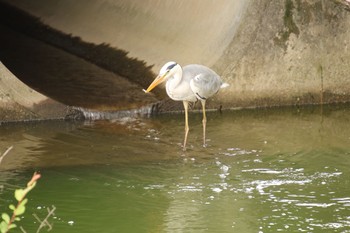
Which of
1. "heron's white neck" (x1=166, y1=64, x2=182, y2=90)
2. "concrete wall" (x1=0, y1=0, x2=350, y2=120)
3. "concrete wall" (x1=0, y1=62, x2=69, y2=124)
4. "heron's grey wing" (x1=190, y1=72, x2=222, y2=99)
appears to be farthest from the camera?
"concrete wall" (x1=0, y1=0, x2=350, y2=120)

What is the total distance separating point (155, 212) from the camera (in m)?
6.88

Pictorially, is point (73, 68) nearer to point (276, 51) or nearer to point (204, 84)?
point (276, 51)

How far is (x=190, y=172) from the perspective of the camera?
8141 millimetres

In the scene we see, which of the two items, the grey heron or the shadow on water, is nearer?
the grey heron

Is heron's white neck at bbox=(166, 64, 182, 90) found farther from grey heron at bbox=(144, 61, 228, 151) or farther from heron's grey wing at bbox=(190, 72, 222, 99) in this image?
heron's grey wing at bbox=(190, 72, 222, 99)

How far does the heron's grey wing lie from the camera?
9.27 meters

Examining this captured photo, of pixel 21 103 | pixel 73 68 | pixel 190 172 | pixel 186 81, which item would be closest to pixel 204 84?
pixel 186 81

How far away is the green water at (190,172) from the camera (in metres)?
6.67

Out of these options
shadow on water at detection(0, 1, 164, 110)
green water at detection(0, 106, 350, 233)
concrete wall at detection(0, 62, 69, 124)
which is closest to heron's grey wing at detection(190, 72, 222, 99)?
green water at detection(0, 106, 350, 233)

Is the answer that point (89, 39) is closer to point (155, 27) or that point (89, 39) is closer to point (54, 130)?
point (155, 27)

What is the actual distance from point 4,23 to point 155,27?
16.1 feet

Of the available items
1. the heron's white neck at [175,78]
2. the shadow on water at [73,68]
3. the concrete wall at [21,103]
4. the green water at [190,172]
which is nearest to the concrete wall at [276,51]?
the green water at [190,172]

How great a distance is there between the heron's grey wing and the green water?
58 centimetres

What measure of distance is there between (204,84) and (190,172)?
153cm
